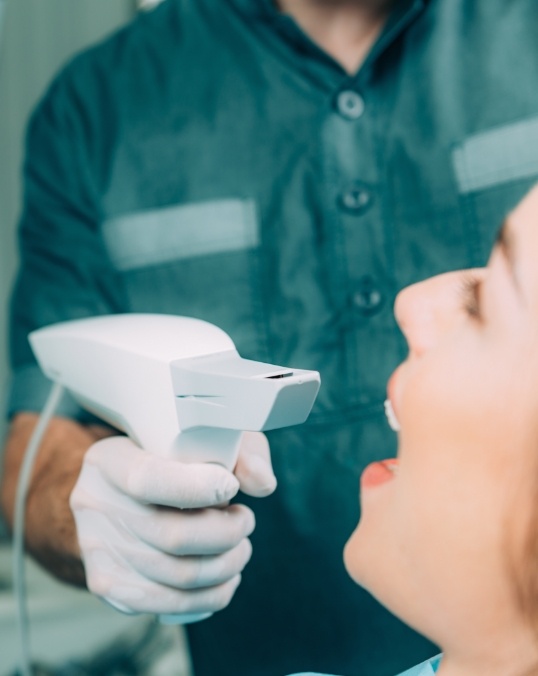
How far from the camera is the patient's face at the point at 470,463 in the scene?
31 cm

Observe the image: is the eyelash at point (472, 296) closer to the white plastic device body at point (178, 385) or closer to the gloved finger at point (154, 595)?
the white plastic device body at point (178, 385)

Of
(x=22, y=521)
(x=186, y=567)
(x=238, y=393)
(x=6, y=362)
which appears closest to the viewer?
(x=238, y=393)

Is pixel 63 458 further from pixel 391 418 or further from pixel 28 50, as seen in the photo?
pixel 28 50

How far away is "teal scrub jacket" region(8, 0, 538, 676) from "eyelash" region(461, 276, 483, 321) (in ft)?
0.13

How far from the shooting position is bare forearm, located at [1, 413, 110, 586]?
1.57ft

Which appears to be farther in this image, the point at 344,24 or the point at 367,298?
the point at 344,24

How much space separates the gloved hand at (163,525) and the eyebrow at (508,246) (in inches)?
5.6

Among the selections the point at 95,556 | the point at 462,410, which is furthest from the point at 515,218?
the point at 95,556

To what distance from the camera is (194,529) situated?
38 centimetres

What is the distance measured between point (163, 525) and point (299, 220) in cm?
19

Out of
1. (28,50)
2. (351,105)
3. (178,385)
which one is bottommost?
(178,385)

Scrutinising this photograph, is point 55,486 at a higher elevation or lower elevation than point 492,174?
lower

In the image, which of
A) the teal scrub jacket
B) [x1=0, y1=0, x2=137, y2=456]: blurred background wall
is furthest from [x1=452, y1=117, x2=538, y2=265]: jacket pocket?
[x1=0, y1=0, x2=137, y2=456]: blurred background wall

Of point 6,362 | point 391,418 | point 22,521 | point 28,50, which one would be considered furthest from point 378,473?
point 28,50
